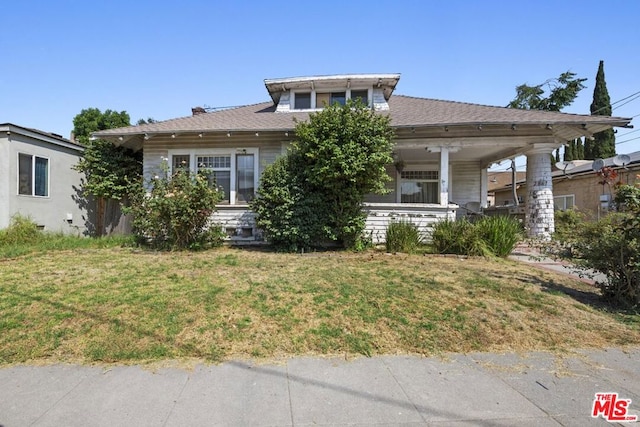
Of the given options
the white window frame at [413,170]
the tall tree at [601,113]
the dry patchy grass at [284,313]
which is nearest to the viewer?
the dry patchy grass at [284,313]

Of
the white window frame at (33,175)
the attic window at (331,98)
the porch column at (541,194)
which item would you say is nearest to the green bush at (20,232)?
the white window frame at (33,175)

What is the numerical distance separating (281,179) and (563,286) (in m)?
6.53

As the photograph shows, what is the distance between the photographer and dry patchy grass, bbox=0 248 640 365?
371 centimetres

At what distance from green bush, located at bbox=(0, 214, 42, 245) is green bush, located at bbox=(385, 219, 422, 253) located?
10.4m

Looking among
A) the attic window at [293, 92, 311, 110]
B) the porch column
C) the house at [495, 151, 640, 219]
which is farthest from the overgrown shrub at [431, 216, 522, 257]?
the attic window at [293, 92, 311, 110]

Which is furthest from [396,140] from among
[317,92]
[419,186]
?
[317,92]

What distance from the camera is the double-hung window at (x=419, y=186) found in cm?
1365

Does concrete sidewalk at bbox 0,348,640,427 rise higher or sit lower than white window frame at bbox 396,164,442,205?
lower

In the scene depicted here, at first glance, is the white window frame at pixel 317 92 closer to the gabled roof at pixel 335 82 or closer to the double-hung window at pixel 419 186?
the gabled roof at pixel 335 82

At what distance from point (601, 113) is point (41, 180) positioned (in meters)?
34.8

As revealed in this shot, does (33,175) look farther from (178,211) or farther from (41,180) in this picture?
(178,211)

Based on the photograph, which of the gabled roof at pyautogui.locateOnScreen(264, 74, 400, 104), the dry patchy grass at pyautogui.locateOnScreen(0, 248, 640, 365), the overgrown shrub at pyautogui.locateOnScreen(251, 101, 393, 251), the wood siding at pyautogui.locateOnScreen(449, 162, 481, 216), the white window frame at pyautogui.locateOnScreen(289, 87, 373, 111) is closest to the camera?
the dry patchy grass at pyautogui.locateOnScreen(0, 248, 640, 365)

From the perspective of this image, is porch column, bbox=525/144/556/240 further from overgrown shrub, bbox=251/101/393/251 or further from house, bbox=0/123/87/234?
house, bbox=0/123/87/234

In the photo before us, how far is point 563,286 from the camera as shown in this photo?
5809 mm
